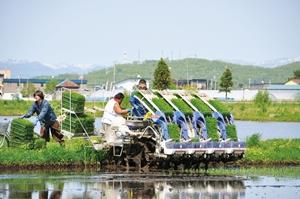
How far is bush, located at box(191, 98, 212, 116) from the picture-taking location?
29.8m

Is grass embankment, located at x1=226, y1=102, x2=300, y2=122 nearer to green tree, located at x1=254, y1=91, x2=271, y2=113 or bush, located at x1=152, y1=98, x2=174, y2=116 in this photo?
green tree, located at x1=254, y1=91, x2=271, y2=113

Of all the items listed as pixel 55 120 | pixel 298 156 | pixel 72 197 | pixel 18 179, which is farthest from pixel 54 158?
pixel 298 156

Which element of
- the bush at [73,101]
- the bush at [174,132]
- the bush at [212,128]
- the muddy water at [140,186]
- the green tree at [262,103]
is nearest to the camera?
the muddy water at [140,186]

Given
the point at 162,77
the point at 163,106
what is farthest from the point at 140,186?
the point at 162,77

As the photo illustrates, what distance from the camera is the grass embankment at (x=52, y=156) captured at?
28.1m

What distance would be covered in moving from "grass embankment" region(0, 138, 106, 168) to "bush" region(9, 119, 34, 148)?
539 mm

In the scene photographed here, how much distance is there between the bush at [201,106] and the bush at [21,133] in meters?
5.72

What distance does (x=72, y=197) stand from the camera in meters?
21.5

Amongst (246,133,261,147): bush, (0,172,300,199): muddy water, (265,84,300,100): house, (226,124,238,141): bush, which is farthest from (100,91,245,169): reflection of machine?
(265,84,300,100): house

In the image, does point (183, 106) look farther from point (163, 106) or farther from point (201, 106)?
point (163, 106)

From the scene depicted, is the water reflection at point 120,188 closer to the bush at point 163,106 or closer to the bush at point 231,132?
the bush at point 163,106

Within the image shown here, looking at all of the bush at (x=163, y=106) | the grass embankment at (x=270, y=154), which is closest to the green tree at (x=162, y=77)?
the grass embankment at (x=270, y=154)

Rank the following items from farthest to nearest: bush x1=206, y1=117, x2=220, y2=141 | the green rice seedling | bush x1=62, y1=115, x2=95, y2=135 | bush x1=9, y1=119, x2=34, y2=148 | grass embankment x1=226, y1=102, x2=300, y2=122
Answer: grass embankment x1=226, y1=102, x2=300, y2=122
bush x1=62, y1=115, x2=95, y2=135
the green rice seedling
bush x1=9, y1=119, x2=34, y2=148
bush x1=206, y1=117, x2=220, y2=141

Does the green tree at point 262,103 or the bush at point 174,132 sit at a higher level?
the green tree at point 262,103
